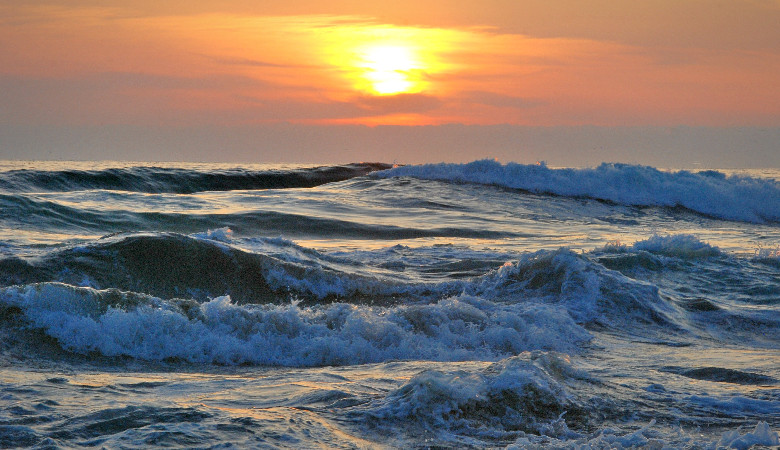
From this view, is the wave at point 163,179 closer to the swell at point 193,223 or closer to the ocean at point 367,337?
the swell at point 193,223

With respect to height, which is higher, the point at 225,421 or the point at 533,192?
the point at 533,192

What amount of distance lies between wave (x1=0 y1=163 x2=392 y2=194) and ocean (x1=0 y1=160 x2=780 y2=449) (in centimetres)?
580

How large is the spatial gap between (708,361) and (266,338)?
11.7 ft

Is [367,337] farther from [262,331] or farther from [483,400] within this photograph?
[483,400]

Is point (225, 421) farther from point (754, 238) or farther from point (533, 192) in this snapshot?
point (533, 192)

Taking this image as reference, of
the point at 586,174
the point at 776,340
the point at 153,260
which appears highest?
the point at 586,174

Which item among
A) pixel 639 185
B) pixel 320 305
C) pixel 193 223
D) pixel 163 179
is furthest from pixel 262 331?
pixel 639 185

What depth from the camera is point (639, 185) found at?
2609 cm

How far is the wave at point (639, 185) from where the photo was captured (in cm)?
2434

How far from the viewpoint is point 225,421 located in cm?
340

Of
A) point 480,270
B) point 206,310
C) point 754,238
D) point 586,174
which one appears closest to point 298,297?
point 206,310

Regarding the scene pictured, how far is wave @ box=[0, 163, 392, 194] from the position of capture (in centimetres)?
1927

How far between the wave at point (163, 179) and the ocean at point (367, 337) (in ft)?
19.0

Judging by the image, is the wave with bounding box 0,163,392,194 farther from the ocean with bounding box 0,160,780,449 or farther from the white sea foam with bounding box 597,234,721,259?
the white sea foam with bounding box 597,234,721,259
